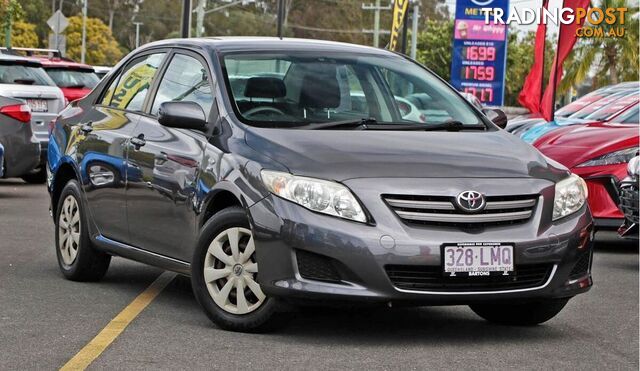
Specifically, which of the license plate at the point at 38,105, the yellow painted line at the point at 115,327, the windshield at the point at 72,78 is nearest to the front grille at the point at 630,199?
the yellow painted line at the point at 115,327

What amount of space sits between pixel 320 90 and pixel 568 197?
1.54m

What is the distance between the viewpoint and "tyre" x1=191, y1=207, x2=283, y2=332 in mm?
7016

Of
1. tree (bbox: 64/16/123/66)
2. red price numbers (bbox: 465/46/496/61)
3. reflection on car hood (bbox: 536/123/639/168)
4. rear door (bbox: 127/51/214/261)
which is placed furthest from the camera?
tree (bbox: 64/16/123/66)

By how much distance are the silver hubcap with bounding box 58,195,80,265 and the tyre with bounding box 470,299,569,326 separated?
2717 millimetres

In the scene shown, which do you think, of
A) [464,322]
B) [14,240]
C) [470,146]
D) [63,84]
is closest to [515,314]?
[464,322]

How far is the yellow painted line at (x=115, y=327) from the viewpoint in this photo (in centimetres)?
628

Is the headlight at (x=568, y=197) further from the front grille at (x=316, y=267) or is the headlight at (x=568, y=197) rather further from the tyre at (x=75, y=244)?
the tyre at (x=75, y=244)

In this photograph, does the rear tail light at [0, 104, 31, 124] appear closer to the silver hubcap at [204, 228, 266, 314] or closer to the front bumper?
the silver hubcap at [204, 228, 266, 314]

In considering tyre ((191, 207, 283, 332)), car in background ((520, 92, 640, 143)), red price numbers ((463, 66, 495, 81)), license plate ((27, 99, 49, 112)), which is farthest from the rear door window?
red price numbers ((463, 66, 495, 81))

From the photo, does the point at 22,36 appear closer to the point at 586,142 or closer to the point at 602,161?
the point at 586,142

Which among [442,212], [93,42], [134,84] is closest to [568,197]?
[442,212]

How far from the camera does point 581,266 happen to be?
729cm

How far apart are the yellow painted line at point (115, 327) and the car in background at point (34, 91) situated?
902cm

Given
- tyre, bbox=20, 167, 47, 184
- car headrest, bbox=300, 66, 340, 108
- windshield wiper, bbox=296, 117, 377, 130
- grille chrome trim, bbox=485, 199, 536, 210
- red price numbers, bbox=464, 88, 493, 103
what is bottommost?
tyre, bbox=20, 167, 47, 184
